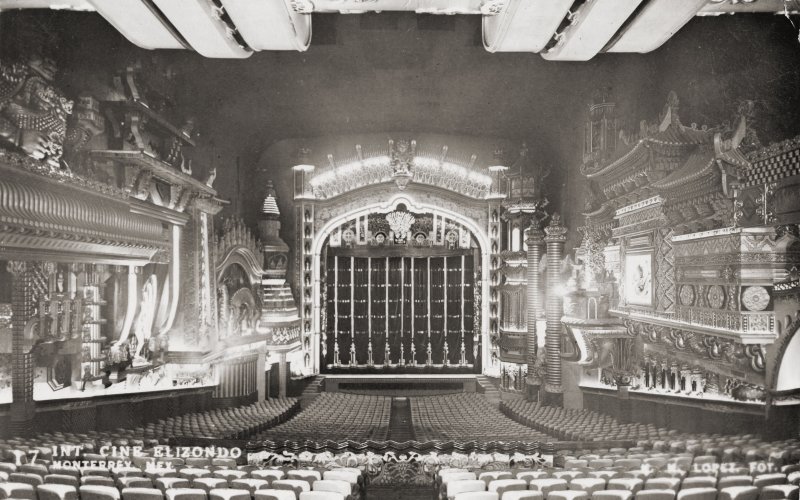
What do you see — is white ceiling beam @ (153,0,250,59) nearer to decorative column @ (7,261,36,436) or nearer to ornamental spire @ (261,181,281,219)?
decorative column @ (7,261,36,436)

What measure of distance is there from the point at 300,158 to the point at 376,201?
3.82m

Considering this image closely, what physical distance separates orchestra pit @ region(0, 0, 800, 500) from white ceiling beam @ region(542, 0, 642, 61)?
26 millimetres

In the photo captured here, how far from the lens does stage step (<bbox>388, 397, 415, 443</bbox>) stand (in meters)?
6.52

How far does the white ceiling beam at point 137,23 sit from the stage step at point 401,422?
489cm

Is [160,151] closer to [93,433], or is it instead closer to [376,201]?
[93,433]

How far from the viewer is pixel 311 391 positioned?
8984 mm

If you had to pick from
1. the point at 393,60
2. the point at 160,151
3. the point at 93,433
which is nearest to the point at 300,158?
the point at 160,151

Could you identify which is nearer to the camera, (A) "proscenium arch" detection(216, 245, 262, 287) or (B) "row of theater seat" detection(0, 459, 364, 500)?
(B) "row of theater seat" detection(0, 459, 364, 500)

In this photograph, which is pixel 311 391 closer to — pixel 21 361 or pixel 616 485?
pixel 21 361

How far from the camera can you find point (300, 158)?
7828 mm

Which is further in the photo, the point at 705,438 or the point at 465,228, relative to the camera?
the point at 465,228

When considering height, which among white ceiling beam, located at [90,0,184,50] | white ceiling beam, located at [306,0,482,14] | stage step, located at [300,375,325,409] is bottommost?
stage step, located at [300,375,325,409]

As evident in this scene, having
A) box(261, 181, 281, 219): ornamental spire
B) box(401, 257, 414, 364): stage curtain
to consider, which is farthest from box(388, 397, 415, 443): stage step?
box(401, 257, 414, 364): stage curtain

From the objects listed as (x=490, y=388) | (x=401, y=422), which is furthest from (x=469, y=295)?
(x=401, y=422)
